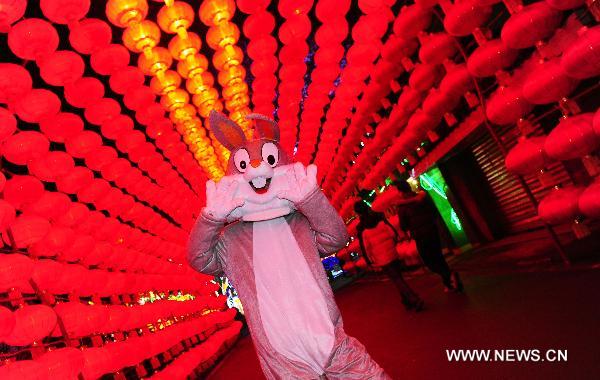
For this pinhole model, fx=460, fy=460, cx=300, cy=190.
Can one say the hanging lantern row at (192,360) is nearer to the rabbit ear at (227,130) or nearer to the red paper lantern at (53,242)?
the red paper lantern at (53,242)

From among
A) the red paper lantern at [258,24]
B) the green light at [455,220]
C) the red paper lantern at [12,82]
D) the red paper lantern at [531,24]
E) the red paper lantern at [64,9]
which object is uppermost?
the red paper lantern at [258,24]

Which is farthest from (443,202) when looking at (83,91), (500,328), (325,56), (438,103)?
(83,91)

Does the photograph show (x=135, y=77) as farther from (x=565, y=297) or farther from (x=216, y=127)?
(x=565, y=297)

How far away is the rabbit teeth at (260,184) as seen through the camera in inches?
99.7

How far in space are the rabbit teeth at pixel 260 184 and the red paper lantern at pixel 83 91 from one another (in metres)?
3.10

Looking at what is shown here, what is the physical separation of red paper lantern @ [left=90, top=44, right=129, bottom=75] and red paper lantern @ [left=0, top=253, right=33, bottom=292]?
1.94 meters

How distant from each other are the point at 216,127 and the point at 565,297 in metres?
3.59

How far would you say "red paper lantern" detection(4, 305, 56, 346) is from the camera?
12.9 feet

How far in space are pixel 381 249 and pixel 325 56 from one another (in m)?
2.84

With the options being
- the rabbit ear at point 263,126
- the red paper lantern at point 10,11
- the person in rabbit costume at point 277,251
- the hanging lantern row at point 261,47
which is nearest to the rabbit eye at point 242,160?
the person in rabbit costume at point 277,251

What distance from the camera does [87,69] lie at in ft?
26.1

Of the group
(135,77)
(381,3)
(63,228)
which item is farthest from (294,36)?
(63,228)

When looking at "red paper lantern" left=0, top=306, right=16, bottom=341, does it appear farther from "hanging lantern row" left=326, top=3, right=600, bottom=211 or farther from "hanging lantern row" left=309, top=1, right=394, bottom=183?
"hanging lantern row" left=326, top=3, right=600, bottom=211

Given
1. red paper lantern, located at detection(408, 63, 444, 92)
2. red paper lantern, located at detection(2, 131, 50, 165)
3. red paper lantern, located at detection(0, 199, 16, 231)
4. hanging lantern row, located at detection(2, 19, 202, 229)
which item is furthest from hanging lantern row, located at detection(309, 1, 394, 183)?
red paper lantern, located at detection(0, 199, 16, 231)
